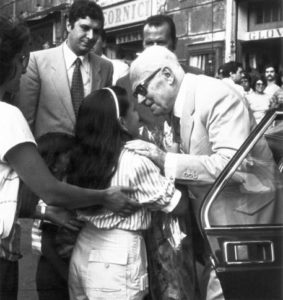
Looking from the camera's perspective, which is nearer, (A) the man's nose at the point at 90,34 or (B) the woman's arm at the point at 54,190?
(B) the woman's arm at the point at 54,190

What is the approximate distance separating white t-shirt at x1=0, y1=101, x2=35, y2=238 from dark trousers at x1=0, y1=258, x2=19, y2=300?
305 mm

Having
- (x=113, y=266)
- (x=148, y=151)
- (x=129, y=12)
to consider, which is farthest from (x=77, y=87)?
(x=129, y=12)

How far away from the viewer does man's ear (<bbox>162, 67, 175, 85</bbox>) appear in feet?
11.4

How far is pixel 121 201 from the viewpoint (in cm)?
295

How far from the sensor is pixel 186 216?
3250mm

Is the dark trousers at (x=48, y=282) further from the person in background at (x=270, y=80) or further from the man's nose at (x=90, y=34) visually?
the person in background at (x=270, y=80)

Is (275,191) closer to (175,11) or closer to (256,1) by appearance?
(256,1)

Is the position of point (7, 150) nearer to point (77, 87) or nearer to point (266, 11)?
point (77, 87)

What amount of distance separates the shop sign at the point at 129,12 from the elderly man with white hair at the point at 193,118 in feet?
43.1

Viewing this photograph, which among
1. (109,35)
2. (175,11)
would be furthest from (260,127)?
(109,35)

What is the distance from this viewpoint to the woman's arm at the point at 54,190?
8.26 feet

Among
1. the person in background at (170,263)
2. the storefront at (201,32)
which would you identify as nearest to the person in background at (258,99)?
the storefront at (201,32)

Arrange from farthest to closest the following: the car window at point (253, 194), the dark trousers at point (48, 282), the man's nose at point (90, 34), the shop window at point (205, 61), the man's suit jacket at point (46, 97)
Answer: the shop window at point (205, 61), the man's nose at point (90, 34), the man's suit jacket at point (46, 97), the dark trousers at point (48, 282), the car window at point (253, 194)

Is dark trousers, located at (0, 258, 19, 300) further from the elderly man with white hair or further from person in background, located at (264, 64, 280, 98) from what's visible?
person in background, located at (264, 64, 280, 98)
